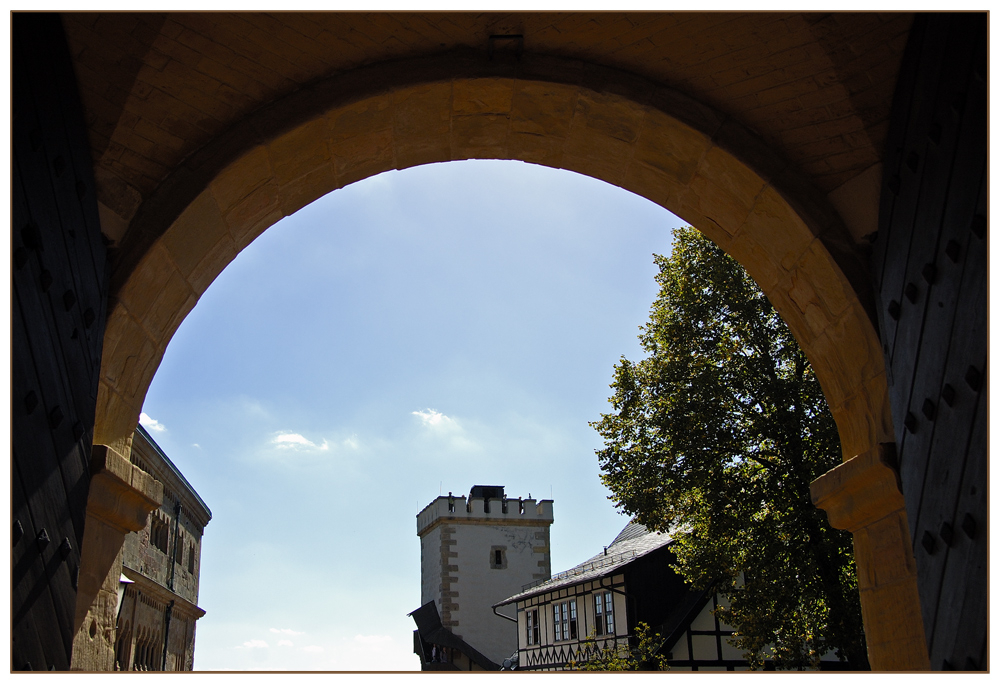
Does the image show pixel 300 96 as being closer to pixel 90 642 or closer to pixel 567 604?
pixel 90 642

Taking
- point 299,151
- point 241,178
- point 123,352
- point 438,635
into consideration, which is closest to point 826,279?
point 299,151

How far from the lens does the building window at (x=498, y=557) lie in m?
37.2

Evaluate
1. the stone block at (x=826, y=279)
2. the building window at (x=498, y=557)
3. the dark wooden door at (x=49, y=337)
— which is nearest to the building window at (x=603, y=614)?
the stone block at (x=826, y=279)

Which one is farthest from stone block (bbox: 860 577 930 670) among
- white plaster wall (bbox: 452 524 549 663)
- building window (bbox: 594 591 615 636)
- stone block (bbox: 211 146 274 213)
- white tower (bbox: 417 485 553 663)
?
white tower (bbox: 417 485 553 663)

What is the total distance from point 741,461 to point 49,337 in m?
10.1

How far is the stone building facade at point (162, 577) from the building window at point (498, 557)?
51.0ft

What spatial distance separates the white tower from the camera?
113 ft

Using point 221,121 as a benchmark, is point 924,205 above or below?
below

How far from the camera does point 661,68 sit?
3605 millimetres

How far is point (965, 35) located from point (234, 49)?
2618 millimetres

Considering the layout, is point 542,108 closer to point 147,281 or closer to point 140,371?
point 147,281

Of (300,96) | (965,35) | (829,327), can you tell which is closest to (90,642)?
(300,96)

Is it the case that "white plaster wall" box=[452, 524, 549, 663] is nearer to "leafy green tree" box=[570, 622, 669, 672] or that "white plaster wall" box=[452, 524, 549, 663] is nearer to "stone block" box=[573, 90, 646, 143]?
"leafy green tree" box=[570, 622, 669, 672]

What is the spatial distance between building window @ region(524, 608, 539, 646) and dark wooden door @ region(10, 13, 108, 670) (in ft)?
67.4
